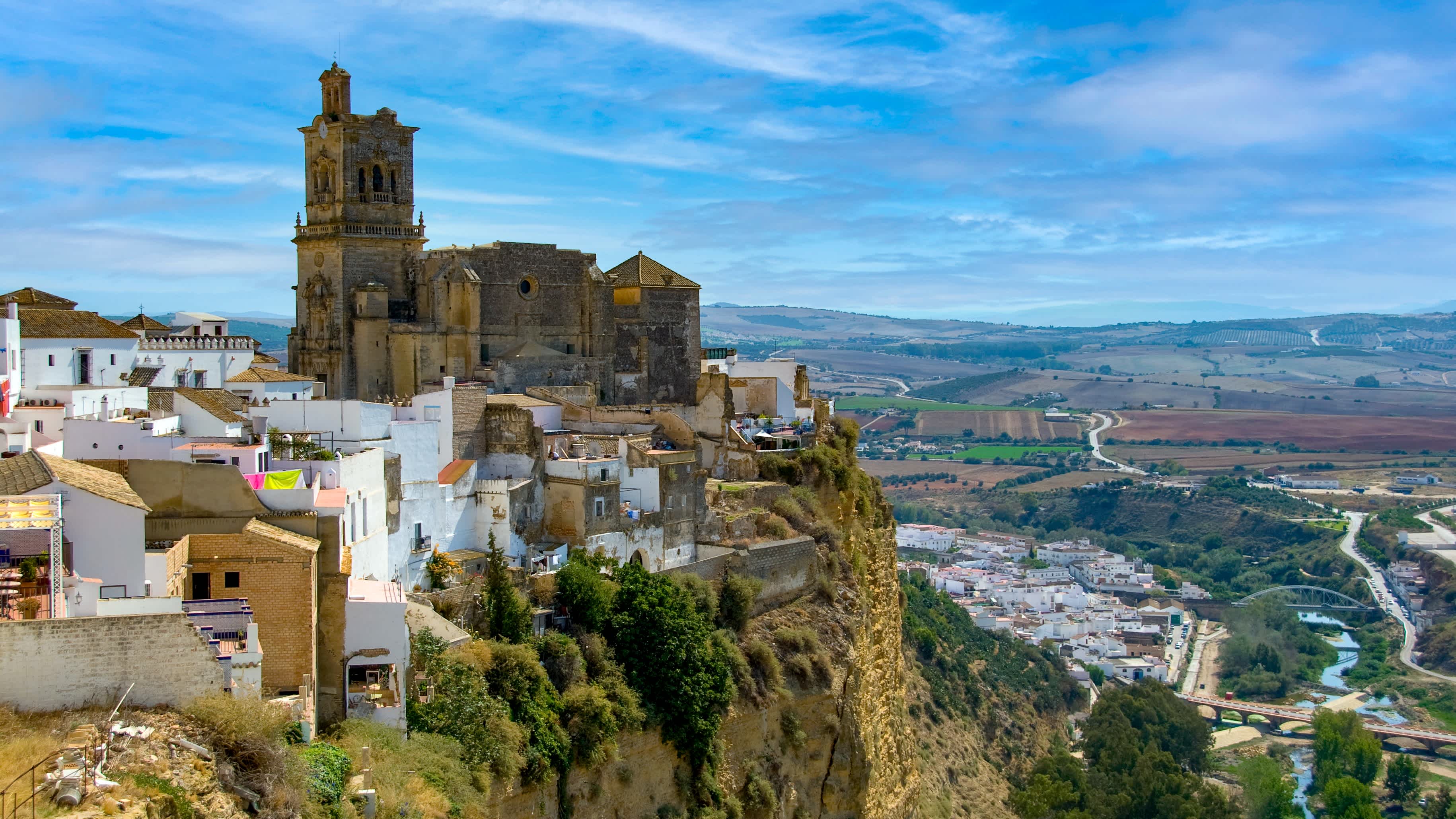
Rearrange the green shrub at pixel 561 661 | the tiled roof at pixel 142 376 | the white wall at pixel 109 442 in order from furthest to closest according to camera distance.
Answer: the tiled roof at pixel 142 376 < the green shrub at pixel 561 661 < the white wall at pixel 109 442

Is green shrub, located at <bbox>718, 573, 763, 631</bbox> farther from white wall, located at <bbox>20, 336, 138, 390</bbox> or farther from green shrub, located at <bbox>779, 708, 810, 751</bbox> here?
white wall, located at <bbox>20, 336, 138, 390</bbox>

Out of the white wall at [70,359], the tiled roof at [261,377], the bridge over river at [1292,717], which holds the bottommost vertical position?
the bridge over river at [1292,717]

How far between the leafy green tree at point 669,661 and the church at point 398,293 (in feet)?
34.5

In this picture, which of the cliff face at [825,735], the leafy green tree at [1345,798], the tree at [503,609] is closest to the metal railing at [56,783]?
the cliff face at [825,735]

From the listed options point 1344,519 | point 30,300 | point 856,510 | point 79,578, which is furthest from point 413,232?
point 1344,519

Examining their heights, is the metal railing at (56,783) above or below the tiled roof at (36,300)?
below

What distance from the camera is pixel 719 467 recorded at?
36.8 metres

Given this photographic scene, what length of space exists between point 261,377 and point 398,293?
590 centimetres

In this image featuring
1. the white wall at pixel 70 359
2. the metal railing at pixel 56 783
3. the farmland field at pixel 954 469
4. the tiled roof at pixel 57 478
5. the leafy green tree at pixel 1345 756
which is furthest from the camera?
the farmland field at pixel 954 469

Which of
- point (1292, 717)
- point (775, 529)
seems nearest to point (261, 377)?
point (775, 529)

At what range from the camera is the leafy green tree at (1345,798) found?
201 feet

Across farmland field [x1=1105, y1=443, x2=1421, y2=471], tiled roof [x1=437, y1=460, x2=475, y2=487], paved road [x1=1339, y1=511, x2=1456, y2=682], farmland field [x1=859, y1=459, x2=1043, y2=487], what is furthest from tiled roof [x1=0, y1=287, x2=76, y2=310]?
farmland field [x1=1105, y1=443, x2=1421, y2=471]

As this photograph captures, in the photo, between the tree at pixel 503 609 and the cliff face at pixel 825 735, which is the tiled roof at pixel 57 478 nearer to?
the tree at pixel 503 609

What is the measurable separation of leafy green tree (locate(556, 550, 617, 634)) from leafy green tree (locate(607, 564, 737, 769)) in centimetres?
42
